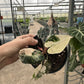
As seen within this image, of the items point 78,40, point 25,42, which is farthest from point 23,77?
Answer: point 25,42

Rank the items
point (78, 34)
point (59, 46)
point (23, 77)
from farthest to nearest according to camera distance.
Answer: point (23, 77), point (78, 34), point (59, 46)

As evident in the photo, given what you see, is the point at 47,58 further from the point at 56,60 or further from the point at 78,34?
the point at 78,34

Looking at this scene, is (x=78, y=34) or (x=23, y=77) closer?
(x=78, y=34)

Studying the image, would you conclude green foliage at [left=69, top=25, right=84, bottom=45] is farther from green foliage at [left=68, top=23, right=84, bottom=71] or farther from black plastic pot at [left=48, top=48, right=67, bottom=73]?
black plastic pot at [left=48, top=48, right=67, bottom=73]

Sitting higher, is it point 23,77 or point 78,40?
point 78,40

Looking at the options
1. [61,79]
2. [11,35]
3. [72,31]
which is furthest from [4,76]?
[11,35]

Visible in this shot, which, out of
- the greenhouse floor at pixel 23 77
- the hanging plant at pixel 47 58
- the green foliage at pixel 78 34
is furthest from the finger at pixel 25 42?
the greenhouse floor at pixel 23 77

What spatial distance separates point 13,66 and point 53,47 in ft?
5.77

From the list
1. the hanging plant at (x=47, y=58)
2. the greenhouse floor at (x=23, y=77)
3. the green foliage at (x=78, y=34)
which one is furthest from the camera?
the greenhouse floor at (x=23, y=77)

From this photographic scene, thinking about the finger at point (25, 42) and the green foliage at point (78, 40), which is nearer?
the finger at point (25, 42)

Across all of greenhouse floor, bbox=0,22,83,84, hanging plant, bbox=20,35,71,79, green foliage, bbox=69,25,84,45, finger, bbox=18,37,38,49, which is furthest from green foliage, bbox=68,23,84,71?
greenhouse floor, bbox=0,22,83,84

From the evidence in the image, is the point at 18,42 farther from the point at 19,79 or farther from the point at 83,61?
the point at 19,79

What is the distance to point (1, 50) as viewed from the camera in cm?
42

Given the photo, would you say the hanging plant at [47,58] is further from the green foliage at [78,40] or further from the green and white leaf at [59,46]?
the green foliage at [78,40]
